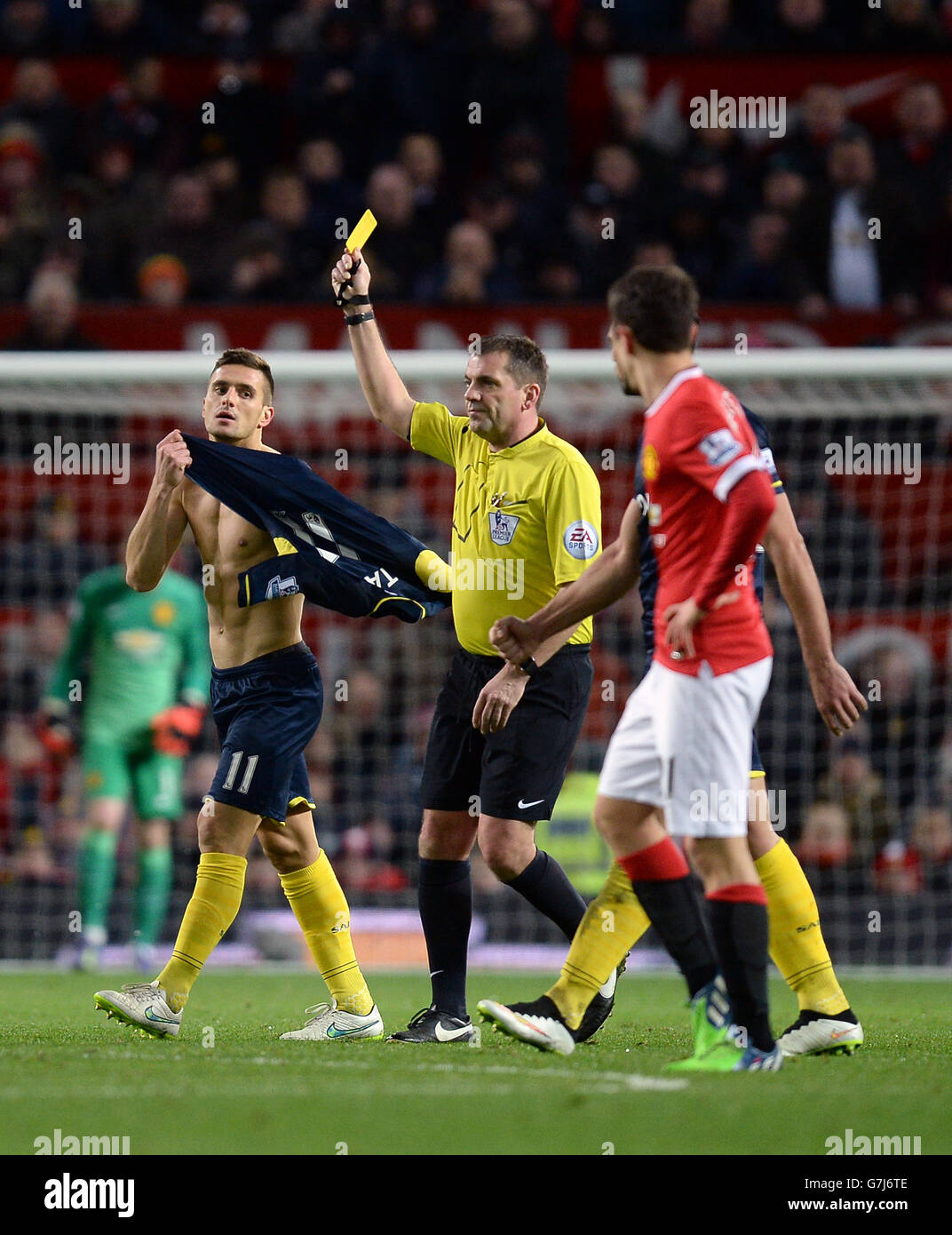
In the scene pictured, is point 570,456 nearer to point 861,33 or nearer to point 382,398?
point 382,398

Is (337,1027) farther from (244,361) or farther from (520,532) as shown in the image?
(244,361)

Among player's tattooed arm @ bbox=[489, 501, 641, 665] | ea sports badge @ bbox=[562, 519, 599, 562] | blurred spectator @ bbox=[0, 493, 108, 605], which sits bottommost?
player's tattooed arm @ bbox=[489, 501, 641, 665]

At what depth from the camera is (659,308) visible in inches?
168

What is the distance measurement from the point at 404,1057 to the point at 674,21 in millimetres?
10744

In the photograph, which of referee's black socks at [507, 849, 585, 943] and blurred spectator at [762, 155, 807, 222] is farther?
blurred spectator at [762, 155, 807, 222]

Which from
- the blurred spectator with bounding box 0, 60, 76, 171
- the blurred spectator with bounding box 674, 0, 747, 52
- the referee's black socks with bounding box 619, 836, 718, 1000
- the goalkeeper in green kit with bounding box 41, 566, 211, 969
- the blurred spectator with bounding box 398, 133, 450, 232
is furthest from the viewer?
the blurred spectator with bounding box 674, 0, 747, 52

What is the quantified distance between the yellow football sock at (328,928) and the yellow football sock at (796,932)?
4.49ft

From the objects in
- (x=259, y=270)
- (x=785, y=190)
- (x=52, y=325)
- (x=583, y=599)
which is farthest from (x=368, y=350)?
(x=785, y=190)

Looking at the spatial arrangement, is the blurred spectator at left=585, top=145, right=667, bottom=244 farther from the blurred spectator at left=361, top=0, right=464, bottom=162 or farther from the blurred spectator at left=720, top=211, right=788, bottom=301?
the blurred spectator at left=361, top=0, right=464, bottom=162

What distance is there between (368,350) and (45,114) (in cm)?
783

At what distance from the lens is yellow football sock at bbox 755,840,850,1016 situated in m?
5.01

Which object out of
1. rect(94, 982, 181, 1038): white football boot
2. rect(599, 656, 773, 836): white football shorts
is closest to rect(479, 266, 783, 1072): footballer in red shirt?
rect(599, 656, 773, 836): white football shorts

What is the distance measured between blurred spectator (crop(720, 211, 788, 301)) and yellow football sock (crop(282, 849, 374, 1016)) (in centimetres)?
703

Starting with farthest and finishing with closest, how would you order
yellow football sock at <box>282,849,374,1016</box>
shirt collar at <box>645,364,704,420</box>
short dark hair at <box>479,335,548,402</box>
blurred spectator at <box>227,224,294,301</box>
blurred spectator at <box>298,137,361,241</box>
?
blurred spectator at <box>298,137,361,241</box> < blurred spectator at <box>227,224,294,301</box> < yellow football sock at <box>282,849,374,1016</box> < short dark hair at <box>479,335,548,402</box> < shirt collar at <box>645,364,704,420</box>
